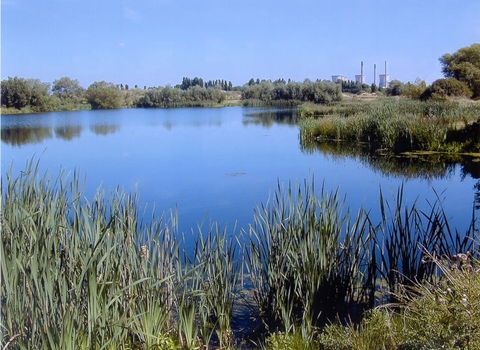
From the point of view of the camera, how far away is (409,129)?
11641 mm

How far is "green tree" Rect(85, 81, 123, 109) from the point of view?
4419cm

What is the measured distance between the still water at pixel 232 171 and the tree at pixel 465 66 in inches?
453

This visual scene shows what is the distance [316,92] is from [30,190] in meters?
36.8

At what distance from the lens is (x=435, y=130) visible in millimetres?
11258

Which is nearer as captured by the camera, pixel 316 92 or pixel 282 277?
pixel 282 277

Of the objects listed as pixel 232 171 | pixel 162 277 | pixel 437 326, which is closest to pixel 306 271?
pixel 162 277

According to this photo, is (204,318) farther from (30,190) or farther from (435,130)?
(435,130)

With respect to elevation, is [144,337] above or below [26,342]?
below

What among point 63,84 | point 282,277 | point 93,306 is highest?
point 63,84

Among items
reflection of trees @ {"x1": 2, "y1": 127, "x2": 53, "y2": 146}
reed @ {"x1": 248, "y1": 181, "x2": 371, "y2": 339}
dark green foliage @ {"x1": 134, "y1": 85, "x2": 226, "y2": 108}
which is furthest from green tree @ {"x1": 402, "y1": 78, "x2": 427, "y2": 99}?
reed @ {"x1": 248, "y1": 181, "x2": 371, "y2": 339}

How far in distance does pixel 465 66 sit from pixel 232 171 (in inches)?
753

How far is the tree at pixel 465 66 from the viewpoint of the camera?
23.9 m

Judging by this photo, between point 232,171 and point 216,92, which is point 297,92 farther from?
point 232,171

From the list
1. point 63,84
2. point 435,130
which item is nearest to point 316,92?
point 63,84
